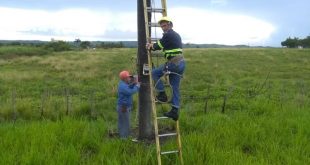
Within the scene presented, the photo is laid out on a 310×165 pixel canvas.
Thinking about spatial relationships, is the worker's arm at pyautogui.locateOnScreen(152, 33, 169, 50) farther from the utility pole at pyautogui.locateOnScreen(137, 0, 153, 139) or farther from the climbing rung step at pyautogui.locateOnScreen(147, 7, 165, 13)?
the utility pole at pyautogui.locateOnScreen(137, 0, 153, 139)

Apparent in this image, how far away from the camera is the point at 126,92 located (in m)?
10.3

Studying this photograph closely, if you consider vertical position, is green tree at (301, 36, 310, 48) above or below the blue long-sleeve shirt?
below

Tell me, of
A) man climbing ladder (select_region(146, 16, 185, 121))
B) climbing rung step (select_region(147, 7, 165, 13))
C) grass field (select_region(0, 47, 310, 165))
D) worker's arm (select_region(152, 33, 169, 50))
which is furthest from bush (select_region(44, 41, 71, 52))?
worker's arm (select_region(152, 33, 169, 50))

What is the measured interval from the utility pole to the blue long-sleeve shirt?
0.60 feet

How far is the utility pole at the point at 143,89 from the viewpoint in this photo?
32.7ft

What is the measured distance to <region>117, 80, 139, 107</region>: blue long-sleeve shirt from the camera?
10.2 metres

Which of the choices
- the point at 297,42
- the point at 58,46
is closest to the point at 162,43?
the point at 58,46

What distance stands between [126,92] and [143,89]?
417 millimetres

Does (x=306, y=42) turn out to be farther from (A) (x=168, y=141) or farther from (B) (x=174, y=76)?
(B) (x=174, y=76)

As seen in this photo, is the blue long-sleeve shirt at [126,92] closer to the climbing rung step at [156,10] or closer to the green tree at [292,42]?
the climbing rung step at [156,10]

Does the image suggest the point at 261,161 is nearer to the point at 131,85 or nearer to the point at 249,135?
the point at 249,135

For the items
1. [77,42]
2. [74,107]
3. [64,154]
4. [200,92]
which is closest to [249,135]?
[64,154]

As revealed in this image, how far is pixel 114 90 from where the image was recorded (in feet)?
62.6

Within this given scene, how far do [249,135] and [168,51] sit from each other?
2893 millimetres
